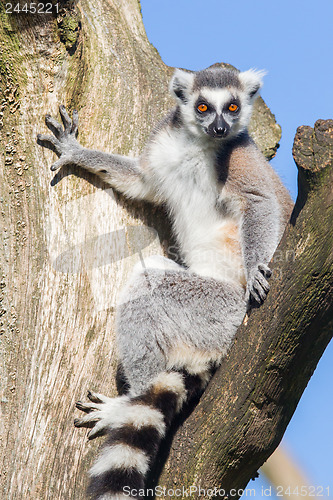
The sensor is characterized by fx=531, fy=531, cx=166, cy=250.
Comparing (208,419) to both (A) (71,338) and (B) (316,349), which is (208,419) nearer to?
(B) (316,349)

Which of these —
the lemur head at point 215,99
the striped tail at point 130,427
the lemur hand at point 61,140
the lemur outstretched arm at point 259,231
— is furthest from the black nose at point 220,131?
the striped tail at point 130,427

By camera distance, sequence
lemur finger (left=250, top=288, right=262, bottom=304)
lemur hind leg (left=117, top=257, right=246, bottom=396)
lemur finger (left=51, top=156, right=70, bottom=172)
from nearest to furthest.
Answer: lemur finger (left=250, top=288, right=262, bottom=304) < lemur hind leg (left=117, top=257, right=246, bottom=396) < lemur finger (left=51, top=156, right=70, bottom=172)

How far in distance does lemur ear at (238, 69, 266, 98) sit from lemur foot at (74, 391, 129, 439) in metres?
3.02

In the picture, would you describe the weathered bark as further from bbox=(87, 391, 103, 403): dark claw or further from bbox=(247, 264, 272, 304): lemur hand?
bbox=(87, 391, 103, 403): dark claw

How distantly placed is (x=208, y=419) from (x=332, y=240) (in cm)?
127

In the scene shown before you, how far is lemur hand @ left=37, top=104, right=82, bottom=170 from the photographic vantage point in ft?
13.5

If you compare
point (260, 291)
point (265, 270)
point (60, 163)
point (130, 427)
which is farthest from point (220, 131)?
point (130, 427)

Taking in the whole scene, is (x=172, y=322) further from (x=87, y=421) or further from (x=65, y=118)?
(x=65, y=118)

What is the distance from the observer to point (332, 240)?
2.77 meters

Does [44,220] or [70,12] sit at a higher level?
[70,12]

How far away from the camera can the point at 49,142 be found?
4156 mm

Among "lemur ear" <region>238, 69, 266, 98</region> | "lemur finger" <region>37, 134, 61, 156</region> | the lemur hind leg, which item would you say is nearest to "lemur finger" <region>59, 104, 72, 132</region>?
"lemur finger" <region>37, 134, 61, 156</region>

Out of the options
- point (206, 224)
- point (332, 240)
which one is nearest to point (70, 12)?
point (206, 224)

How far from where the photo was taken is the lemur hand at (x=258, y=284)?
3.16 metres
